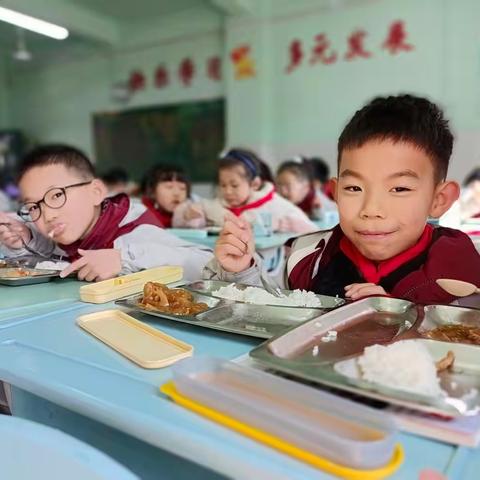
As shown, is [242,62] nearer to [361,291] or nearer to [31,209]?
[31,209]

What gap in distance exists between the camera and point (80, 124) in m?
7.48

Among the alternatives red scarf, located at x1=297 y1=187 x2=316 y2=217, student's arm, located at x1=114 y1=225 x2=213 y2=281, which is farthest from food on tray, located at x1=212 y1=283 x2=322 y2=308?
red scarf, located at x1=297 y1=187 x2=316 y2=217

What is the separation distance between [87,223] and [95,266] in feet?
0.69

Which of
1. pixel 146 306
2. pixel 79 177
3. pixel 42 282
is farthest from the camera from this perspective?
pixel 79 177

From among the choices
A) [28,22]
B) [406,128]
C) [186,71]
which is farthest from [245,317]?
[186,71]

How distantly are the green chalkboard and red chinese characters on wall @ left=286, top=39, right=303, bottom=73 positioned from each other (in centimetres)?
98

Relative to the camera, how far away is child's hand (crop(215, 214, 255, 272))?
3.27ft

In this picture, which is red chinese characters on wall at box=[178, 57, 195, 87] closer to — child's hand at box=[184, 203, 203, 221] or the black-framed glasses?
child's hand at box=[184, 203, 203, 221]

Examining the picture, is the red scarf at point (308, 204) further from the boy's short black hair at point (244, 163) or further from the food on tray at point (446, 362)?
the food on tray at point (446, 362)

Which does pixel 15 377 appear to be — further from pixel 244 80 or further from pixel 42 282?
pixel 244 80

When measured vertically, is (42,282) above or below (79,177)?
below

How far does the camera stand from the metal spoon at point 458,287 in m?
0.85

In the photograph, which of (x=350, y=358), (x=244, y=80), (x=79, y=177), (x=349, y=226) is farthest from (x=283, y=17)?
(x=350, y=358)

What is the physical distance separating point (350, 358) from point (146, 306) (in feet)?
1.33
